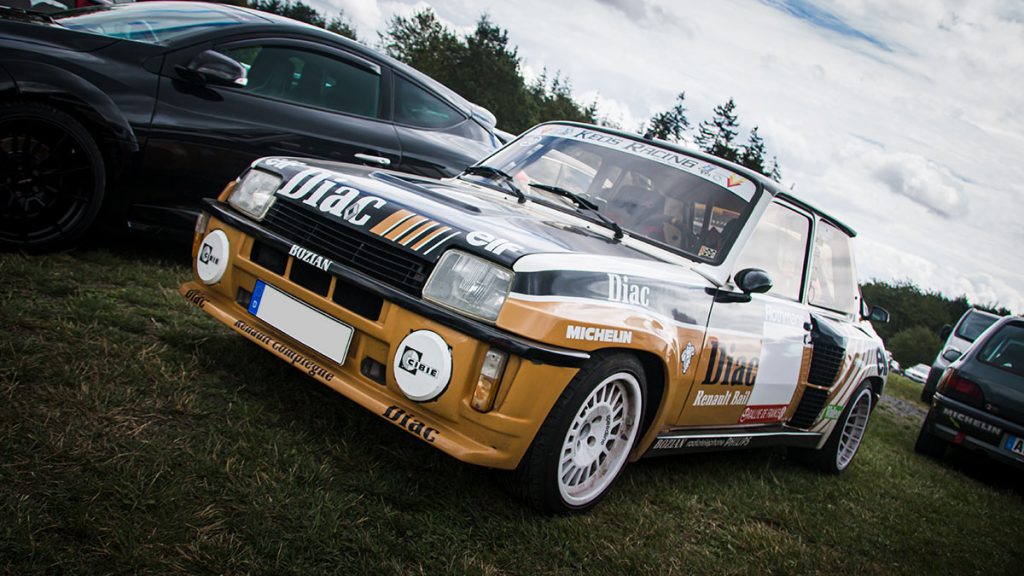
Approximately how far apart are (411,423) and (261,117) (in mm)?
2907

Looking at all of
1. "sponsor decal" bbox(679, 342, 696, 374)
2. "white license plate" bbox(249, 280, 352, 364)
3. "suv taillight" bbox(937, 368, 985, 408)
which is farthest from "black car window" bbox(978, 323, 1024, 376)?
"white license plate" bbox(249, 280, 352, 364)

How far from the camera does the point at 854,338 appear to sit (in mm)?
4793

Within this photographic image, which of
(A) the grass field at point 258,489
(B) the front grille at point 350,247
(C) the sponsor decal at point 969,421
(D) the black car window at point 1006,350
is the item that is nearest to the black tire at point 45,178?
(A) the grass field at point 258,489

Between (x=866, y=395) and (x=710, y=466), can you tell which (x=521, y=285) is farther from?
(x=866, y=395)

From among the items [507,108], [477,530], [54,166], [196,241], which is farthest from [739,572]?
[507,108]

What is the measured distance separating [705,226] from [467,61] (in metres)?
61.0

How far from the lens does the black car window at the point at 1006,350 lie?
22.0 feet

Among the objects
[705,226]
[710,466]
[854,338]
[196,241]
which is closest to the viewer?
[196,241]

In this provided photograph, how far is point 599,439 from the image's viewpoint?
2.94 metres

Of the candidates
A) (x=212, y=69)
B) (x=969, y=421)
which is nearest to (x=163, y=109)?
(x=212, y=69)

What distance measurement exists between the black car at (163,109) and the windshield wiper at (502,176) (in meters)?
0.48

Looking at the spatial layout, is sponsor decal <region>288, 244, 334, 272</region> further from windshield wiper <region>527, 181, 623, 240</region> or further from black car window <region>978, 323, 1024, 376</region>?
black car window <region>978, 323, 1024, 376</region>

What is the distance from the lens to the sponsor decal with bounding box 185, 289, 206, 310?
3170 millimetres

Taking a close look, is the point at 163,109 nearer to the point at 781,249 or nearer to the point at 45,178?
the point at 45,178
